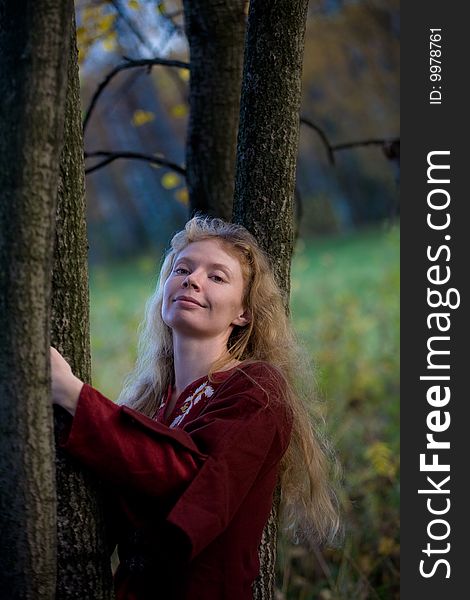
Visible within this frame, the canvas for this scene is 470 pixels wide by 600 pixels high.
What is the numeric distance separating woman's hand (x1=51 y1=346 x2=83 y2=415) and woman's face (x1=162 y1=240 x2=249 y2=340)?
46 cm

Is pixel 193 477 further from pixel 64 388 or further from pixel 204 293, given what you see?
pixel 204 293

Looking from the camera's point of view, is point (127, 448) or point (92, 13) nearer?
point (127, 448)

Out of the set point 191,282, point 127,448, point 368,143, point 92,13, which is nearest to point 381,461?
point 368,143

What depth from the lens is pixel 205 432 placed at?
191 centimetres

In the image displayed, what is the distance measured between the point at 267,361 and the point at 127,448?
2.07ft

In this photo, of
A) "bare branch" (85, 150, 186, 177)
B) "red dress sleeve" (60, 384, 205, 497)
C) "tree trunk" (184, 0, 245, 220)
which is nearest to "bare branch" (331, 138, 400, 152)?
"tree trunk" (184, 0, 245, 220)

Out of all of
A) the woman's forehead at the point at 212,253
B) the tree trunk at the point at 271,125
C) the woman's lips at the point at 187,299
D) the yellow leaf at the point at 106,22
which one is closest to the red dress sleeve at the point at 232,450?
the woman's lips at the point at 187,299

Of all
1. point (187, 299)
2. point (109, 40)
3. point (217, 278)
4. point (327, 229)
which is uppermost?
point (327, 229)

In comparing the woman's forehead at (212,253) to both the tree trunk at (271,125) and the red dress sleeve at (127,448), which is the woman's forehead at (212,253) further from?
the red dress sleeve at (127,448)

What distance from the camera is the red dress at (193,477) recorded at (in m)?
1.78

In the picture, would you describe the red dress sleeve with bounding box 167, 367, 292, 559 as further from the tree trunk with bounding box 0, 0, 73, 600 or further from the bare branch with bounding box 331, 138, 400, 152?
the bare branch with bounding box 331, 138, 400, 152

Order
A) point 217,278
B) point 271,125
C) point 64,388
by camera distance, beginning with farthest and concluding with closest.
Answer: point 271,125 < point 217,278 < point 64,388

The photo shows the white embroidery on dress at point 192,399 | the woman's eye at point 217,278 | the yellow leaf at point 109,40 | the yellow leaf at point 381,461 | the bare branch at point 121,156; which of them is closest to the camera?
the white embroidery on dress at point 192,399

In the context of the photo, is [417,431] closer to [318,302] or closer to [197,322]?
[197,322]
